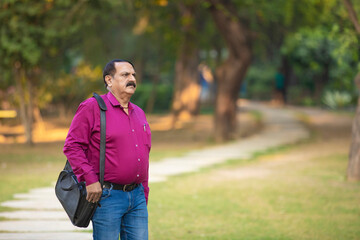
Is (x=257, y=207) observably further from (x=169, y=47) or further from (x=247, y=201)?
(x=169, y=47)

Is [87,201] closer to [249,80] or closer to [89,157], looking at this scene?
[89,157]

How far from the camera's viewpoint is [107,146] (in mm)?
4379

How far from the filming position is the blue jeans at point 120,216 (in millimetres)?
4348

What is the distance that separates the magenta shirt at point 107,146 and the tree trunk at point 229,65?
508 inches

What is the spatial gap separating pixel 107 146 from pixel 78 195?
1.33 feet

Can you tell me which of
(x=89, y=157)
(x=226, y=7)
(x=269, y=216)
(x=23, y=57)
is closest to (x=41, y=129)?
(x=23, y=57)

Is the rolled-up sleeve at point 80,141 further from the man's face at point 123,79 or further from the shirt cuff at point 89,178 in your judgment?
the man's face at point 123,79

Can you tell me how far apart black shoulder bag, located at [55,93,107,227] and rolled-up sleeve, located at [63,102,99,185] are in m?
0.07

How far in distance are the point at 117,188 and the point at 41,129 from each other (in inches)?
741

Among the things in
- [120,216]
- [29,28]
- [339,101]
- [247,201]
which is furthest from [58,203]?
[339,101]

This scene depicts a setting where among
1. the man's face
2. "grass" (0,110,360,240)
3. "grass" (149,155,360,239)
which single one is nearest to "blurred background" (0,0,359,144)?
"grass" (0,110,360,240)

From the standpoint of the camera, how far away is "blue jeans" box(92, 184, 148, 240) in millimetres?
4348

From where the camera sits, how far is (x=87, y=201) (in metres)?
4.27

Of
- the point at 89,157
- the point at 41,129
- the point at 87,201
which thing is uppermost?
the point at 89,157
